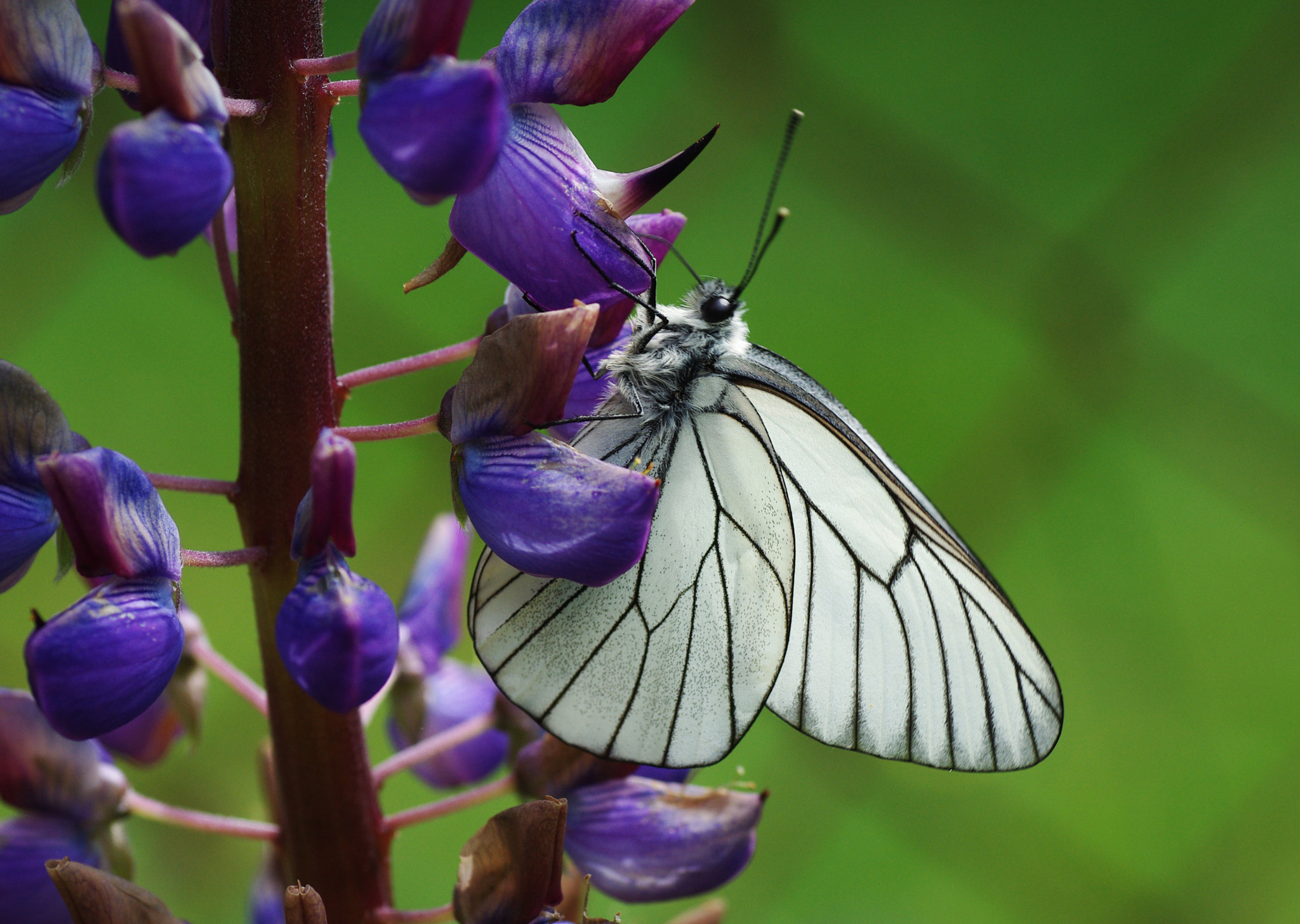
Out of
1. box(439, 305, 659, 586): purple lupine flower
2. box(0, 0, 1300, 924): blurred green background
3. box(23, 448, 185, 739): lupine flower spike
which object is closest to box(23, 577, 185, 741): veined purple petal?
box(23, 448, 185, 739): lupine flower spike

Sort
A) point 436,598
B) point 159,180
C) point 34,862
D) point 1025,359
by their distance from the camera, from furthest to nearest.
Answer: point 1025,359, point 436,598, point 34,862, point 159,180

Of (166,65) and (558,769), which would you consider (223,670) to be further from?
(166,65)

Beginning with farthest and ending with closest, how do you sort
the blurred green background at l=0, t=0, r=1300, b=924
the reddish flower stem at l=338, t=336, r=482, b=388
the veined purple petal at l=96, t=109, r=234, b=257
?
the blurred green background at l=0, t=0, r=1300, b=924 → the reddish flower stem at l=338, t=336, r=482, b=388 → the veined purple petal at l=96, t=109, r=234, b=257

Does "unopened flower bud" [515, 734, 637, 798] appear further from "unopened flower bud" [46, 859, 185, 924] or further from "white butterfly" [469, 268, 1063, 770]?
"unopened flower bud" [46, 859, 185, 924]

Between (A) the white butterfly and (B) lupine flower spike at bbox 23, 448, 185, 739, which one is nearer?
(B) lupine flower spike at bbox 23, 448, 185, 739

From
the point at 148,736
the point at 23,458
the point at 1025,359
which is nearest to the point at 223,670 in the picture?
the point at 148,736

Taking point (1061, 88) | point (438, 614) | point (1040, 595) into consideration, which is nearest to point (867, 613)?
point (438, 614)

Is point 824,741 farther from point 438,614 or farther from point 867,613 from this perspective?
point 438,614

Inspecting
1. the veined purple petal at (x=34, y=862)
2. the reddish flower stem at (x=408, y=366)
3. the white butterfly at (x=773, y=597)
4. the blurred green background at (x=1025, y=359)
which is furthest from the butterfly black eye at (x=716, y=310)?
the blurred green background at (x=1025, y=359)
